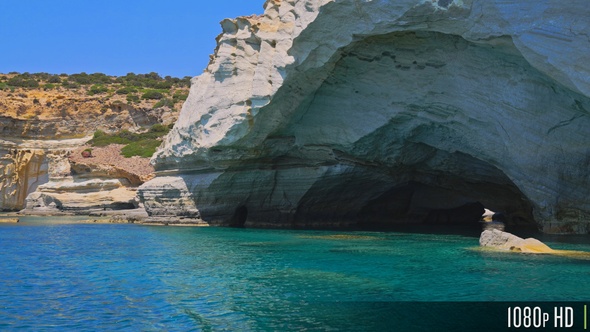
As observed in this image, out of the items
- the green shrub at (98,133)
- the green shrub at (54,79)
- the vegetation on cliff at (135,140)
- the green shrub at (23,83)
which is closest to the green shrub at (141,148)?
the vegetation on cliff at (135,140)

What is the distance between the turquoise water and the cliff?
825 inches

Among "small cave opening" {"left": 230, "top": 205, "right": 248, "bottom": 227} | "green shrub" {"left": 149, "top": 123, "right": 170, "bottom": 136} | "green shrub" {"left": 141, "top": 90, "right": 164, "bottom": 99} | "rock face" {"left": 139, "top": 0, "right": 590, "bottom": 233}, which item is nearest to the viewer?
"rock face" {"left": 139, "top": 0, "right": 590, "bottom": 233}

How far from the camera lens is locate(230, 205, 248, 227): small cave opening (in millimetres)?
27234

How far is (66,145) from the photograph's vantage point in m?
47.2

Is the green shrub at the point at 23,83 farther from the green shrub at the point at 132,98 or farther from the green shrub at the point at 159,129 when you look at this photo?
the green shrub at the point at 159,129

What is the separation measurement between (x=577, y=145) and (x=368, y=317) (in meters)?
12.6

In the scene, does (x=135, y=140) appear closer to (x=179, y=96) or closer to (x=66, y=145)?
(x=66, y=145)

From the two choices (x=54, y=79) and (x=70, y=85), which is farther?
(x=54, y=79)

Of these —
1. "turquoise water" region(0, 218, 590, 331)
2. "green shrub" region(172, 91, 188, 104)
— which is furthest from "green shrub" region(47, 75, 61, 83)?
"turquoise water" region(0, 218, 590, 331)

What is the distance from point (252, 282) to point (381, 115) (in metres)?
12.1

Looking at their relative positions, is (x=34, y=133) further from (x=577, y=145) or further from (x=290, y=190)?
(x=577, y=145)

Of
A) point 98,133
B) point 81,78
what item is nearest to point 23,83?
point 81,78

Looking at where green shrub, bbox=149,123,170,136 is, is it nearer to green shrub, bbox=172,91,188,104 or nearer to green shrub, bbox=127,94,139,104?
green shrub, bbox=172,91,188,104

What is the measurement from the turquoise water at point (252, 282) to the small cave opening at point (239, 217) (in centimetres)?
1025
